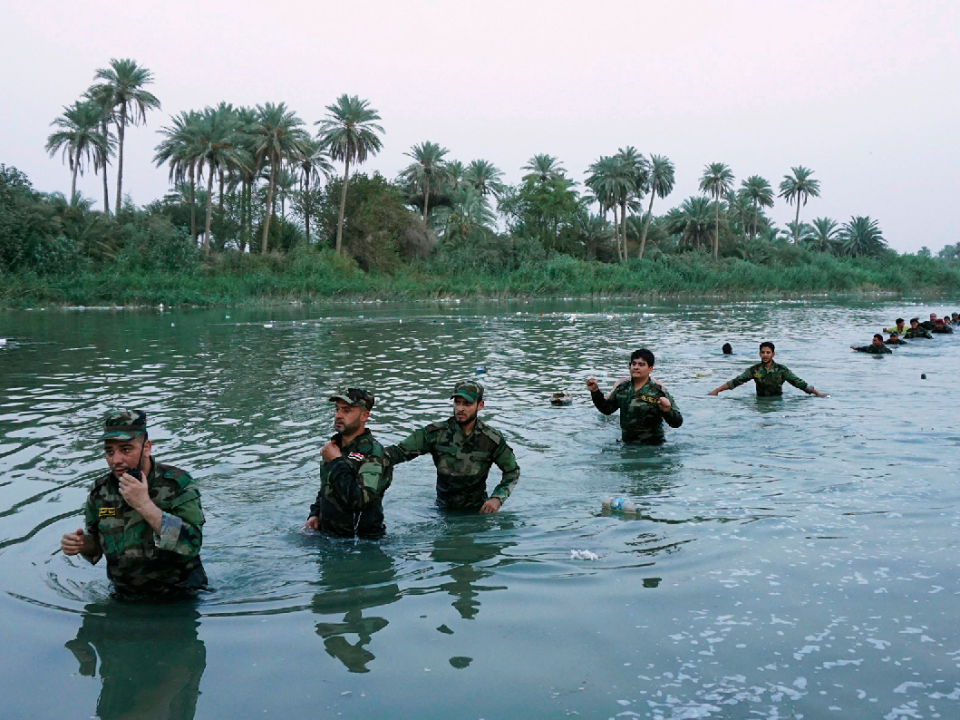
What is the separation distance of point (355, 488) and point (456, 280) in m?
67.6

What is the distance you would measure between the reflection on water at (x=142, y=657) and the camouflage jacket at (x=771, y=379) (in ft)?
37.1

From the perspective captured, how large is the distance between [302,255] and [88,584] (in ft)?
207

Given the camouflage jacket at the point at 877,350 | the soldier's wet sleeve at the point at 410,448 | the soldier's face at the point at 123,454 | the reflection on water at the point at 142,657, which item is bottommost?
the reflection on water at the point at 142,657

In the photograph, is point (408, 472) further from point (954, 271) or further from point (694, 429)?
point (954, 271)

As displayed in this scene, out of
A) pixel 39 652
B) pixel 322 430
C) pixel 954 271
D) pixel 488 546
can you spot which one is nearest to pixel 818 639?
pixel 488 546

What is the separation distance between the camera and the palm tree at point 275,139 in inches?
2648

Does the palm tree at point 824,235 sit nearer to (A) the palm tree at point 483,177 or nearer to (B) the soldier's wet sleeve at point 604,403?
(A) the palm tree at point 483,177

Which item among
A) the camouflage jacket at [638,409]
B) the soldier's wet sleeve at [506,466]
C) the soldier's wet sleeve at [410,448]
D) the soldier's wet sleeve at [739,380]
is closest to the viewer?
the soldier's wet sleeve at [410,448]

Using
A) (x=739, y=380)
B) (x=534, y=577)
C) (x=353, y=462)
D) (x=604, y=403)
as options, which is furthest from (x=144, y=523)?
(x=739, y=380)

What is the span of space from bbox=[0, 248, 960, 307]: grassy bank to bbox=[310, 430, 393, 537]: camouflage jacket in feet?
157

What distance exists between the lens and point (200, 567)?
20.9 ft

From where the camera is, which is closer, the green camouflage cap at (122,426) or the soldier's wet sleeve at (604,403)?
the green camouflage cap at (122,426)

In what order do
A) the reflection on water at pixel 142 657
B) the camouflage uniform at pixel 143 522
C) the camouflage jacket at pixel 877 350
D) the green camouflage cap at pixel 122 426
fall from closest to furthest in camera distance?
the reflection on water at pixel 142 657
the green camouflage cap at pixel 122 426
the camouflage uniform at pixel 143 522
the camouflage jacket at pixel 877 350

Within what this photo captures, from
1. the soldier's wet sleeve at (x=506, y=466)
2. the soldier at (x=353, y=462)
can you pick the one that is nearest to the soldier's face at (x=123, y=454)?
the soldier at (x=353, y=462)
